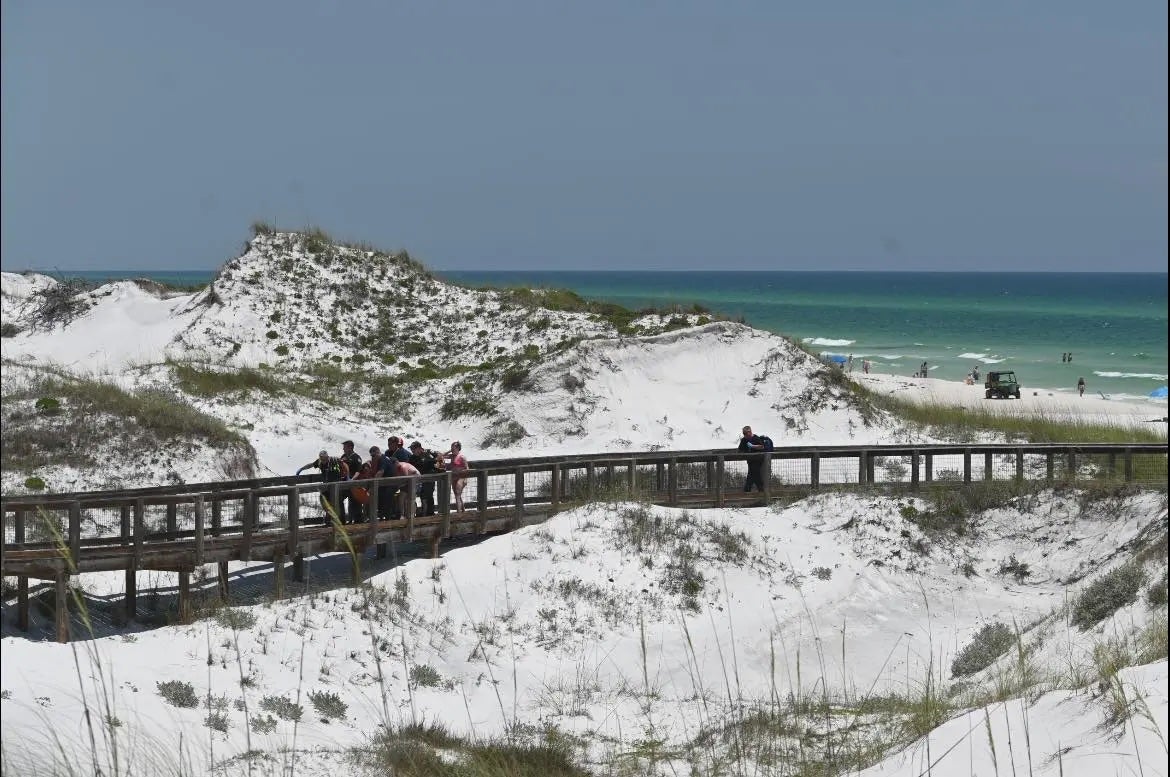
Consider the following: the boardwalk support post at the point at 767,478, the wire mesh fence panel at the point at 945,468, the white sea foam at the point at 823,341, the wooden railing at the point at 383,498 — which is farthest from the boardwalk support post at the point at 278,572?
the white sea foam at the point at 823,341

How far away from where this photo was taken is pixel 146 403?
30.9 metres

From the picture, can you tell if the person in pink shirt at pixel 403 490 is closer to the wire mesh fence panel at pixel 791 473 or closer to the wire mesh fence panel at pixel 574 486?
the wire mesh fence panel at pixel 574 486

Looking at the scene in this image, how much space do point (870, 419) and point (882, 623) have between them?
671 inches

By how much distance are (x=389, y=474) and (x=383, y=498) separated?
66 centimetres

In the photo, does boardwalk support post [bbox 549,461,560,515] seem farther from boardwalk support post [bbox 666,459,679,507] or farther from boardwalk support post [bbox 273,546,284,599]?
boardwalk support post [bbox 273,546,284,599]

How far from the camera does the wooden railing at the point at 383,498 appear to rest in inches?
717

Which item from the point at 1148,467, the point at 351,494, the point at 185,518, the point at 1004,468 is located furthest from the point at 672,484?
the point at 1148,467

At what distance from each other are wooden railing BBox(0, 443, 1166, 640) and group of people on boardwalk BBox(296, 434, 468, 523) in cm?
15

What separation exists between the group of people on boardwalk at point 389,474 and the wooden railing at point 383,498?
0.48ft

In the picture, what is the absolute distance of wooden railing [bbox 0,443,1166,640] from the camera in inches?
717

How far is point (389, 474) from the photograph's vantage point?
2289 cm

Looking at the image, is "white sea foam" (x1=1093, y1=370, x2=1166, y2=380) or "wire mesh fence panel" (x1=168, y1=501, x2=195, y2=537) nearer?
"wire mesh fence panel" (x1=168, y1=501, x2=195, y2=537)

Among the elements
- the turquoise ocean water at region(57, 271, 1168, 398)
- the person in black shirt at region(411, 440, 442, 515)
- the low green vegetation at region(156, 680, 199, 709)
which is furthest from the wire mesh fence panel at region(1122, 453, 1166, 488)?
the turquoise ocean water at region(57, 271, 1168, 398)

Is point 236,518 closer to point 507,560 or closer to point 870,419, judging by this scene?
point 507,560
